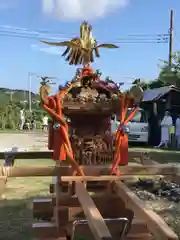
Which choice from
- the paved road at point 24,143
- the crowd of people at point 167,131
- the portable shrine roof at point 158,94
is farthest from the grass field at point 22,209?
the portable shrine roof at point 158,94

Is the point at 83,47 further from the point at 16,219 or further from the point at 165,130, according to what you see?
the point at 165,130

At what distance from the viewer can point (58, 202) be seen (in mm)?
4152

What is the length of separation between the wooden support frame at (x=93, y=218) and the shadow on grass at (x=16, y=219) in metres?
1.48

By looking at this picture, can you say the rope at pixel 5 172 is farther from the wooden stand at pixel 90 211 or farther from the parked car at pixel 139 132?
the parked car at pixel 139 132

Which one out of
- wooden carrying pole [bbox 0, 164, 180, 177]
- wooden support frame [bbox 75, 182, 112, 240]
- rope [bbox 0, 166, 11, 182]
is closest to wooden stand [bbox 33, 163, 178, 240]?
wooden support frame [bbox 75, 182, 112, 240]

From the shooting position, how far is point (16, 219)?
213 inches

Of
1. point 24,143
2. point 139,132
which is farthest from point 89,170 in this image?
point 139,132

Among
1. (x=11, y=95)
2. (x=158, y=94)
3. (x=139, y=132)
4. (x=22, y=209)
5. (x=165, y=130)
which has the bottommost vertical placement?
(x=22, y=209)

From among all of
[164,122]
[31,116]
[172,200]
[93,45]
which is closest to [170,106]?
[164,122]

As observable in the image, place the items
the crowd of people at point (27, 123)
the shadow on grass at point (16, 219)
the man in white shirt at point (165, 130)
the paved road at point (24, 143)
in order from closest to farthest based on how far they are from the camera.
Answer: the shadow on grass at point (16, 219)
the paved road at point (24, 143)
the man in white shirt at point (165, 130)
the crowd of people at point (27, 123)

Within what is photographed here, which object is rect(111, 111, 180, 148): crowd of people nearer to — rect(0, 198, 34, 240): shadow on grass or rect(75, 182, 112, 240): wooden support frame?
rect(0, 198, 34, 240): shadow on grass

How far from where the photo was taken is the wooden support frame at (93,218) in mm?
2457

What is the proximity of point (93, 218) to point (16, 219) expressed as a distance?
2.91 meters

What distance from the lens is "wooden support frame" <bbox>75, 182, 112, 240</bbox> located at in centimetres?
246
